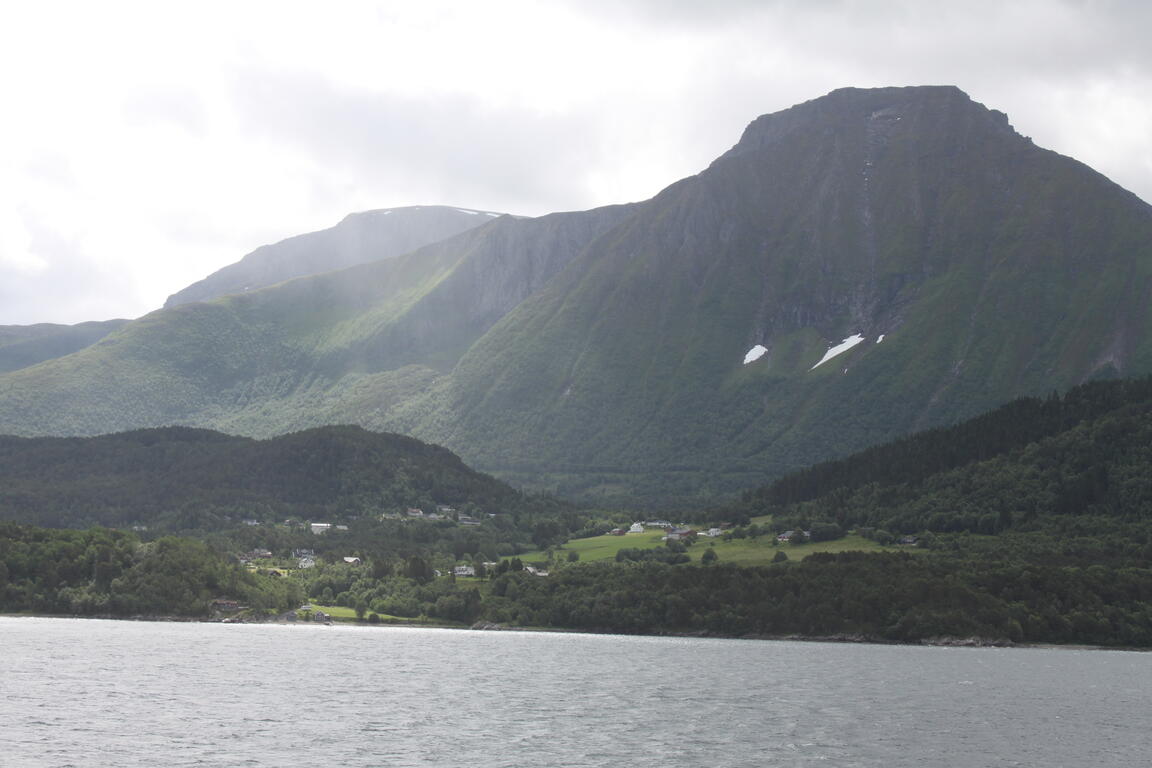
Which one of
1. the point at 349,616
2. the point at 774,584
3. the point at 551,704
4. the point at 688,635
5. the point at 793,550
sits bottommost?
the point at 551,704

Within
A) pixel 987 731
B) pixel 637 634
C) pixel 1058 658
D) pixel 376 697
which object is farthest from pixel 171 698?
pixel 1058 658

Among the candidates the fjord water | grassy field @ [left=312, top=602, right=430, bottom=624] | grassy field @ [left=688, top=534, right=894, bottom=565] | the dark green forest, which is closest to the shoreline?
grassy field @ [left=312, top=602, right=430, bottom=624]

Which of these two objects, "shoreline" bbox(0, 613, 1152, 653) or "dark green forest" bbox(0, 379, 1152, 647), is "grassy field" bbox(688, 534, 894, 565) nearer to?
"dark green forest" bbox(0, 379, 1152, 647)

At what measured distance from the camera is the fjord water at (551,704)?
236ft

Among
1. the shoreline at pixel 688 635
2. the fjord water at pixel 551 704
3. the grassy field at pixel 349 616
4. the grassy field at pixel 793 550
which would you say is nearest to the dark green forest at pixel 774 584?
the grassy field at pixel 349 616

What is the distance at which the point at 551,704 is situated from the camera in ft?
307

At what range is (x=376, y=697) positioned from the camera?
96.5m

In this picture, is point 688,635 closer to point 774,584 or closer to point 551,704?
point 774,584

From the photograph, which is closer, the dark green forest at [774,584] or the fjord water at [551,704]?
the fjord water at [551,704]

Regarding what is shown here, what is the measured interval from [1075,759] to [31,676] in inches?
3146

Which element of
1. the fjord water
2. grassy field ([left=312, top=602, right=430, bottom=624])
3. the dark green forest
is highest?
the dark green forest

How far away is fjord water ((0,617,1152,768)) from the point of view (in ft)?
236

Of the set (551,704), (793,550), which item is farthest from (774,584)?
(551,704)

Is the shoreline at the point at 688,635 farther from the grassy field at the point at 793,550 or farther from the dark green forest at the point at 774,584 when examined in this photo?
the grassy field at the point at 793,550
